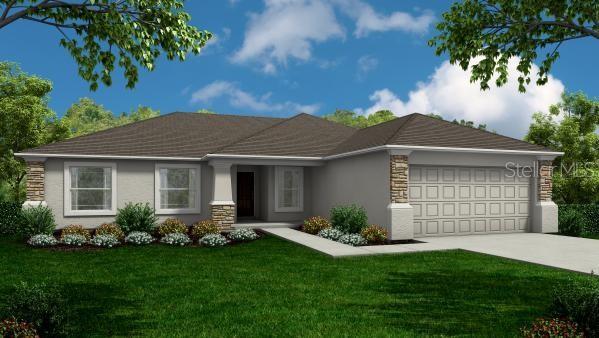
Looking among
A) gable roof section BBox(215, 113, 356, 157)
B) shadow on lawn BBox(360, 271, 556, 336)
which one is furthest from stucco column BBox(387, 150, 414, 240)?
gable roof section BBox(215, 113, 356, 157)

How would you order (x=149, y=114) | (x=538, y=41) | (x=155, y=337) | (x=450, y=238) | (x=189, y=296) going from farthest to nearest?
(x=149, y=114)
(x=450, y=238)
(x=538, y=41)
(x=189, y=296)
(x=155, y=337)

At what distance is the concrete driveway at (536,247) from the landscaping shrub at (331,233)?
2835mm

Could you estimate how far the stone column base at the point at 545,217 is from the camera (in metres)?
17.8

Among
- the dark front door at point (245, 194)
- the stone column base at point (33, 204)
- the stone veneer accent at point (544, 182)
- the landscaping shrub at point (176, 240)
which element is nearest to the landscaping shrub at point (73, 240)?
the landscaping shrub at point (176, 240)

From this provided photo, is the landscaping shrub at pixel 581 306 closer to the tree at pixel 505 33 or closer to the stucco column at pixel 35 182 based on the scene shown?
the tree at pixel 505 33

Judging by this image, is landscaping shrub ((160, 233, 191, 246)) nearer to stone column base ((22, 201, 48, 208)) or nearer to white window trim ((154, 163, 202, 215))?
white window trim ((154, 163, 202, 215))

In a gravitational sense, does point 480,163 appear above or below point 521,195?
above

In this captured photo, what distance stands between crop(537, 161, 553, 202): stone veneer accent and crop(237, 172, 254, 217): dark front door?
12465 mm

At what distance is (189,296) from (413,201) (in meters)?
9.83

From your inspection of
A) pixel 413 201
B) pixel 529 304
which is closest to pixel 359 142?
pixel 413 201

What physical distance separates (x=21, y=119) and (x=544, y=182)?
26353mm

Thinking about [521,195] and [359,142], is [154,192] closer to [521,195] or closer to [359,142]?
[359,142]

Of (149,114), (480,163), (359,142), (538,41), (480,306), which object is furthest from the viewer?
(149,114)

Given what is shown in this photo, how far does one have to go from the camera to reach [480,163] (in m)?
17.0
